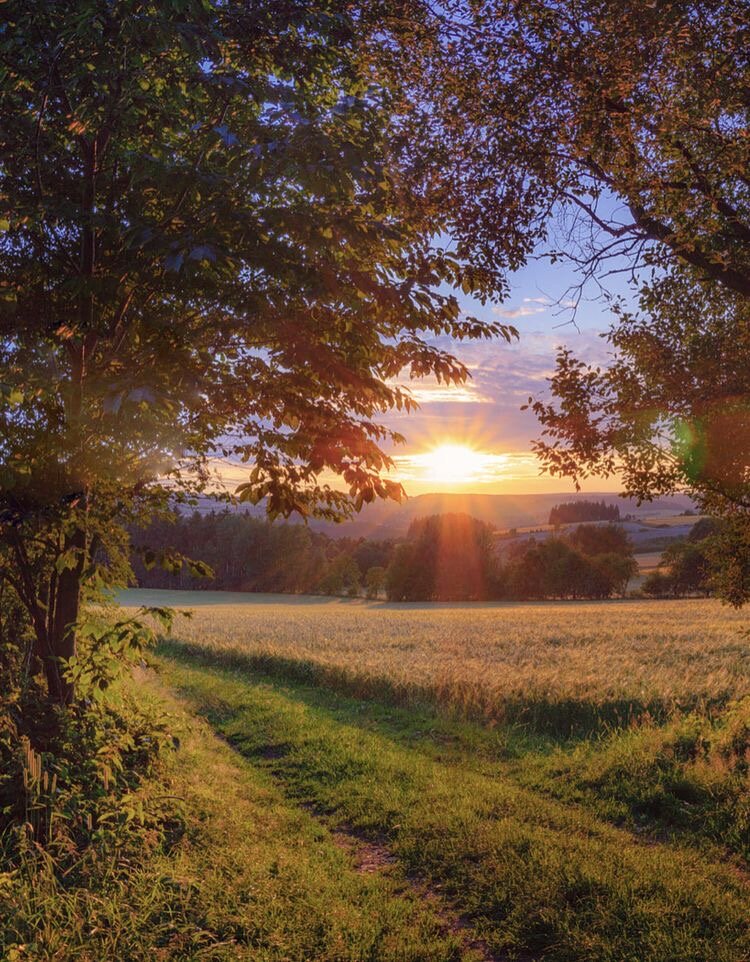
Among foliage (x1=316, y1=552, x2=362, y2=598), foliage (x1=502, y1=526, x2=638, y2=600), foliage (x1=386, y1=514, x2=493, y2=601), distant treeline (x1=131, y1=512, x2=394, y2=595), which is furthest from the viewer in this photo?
distant treeline (x1=131, y1=512, x2=394, y2=595)

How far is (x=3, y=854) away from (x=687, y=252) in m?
9.60

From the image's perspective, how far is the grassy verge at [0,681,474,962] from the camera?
→ 5219 mm

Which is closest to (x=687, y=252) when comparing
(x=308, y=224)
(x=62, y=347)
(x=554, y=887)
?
(x=308, y=224)

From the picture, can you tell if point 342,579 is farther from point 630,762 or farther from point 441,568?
point 630,762

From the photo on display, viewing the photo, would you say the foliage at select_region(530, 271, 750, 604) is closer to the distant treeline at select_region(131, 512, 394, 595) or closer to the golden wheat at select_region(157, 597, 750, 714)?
the golden wheat at select_region(157, 597, 750, 714)

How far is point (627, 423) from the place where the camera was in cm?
973

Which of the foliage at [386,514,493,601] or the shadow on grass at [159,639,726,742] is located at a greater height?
the shadow on grass at [159,639,726,742]

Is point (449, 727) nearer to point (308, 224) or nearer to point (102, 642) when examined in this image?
point (102, 642)

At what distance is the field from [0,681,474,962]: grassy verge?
0.03 metres

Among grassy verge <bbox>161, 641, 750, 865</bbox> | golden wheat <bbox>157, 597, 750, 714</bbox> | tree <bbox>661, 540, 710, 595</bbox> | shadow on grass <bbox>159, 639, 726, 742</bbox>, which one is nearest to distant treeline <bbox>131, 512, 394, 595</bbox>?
tree <bbox>661, 540, 710, 595</bbox>

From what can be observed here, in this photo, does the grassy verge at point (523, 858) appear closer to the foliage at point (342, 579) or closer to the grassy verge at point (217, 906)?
the grassy verge at point (217, 906)

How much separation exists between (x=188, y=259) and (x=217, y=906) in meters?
5.51

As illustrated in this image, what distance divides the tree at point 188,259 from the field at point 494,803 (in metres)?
3.80

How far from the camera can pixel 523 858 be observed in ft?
23.1
